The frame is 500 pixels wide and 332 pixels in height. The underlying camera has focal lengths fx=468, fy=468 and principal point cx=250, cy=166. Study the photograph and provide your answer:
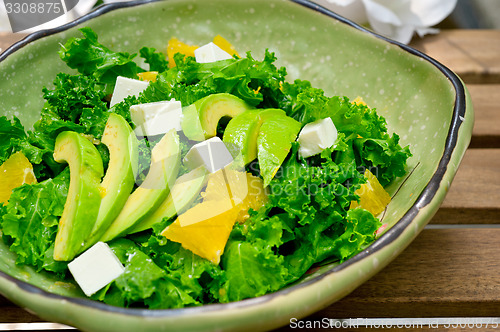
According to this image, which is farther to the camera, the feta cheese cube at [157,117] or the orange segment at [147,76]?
the orange segment at [147,76]

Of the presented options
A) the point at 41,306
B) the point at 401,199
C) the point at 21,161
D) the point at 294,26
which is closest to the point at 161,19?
the point at 294,26

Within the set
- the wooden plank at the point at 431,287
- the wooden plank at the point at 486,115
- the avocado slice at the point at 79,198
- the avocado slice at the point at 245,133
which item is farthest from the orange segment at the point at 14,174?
the wooden plank at the point at 486,115

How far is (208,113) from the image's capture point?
1425mm

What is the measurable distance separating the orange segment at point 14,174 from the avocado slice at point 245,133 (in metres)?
0.58

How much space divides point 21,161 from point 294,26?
3.91 feet

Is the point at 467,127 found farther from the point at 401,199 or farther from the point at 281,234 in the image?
the point at 281,234

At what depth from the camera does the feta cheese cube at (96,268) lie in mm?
1123

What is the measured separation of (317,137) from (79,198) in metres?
0.68

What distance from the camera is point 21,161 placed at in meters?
1.39

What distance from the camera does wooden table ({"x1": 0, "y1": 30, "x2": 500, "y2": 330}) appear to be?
1.31 meters

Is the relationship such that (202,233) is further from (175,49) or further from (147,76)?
(175,49)

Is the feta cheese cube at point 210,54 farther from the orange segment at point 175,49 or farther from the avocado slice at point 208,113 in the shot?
the avocado slice at point 208,113

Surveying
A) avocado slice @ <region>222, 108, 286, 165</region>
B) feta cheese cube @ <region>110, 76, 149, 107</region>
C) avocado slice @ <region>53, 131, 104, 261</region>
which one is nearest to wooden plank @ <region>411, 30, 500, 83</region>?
avocado slice @ <region>222, 108, 286, 165</region>

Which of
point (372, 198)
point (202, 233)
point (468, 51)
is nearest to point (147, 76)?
point (202, 233)
